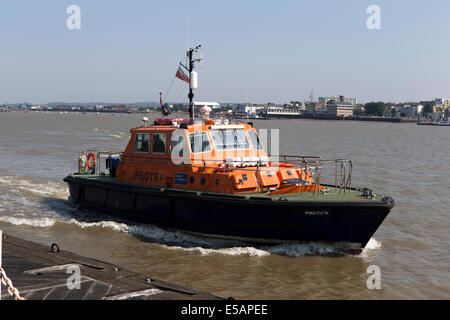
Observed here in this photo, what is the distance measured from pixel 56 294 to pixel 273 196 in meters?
6.09

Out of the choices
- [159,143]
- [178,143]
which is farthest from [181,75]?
[178,143]

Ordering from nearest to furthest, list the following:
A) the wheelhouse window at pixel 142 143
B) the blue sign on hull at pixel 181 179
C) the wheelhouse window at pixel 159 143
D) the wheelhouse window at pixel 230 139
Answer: the blue sign on hull at pixel 181 179, the wheelhouse window at pixel 230 139, the wheelhouse window at pixel 159 143, the wheelhouse window at pixel 142 143

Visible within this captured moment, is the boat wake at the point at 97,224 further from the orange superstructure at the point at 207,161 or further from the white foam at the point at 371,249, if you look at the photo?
the orange superstructure at the point at 207,161

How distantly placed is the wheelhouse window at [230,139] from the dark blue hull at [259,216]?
183cm

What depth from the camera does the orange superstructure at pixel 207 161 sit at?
11.6 metres

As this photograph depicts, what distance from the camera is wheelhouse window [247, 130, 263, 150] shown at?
13359mm

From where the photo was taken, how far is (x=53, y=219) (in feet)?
46.9

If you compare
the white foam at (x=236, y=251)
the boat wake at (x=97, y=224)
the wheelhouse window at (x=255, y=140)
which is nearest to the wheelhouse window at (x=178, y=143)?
the wheelhouse window at (x=255, y=140)

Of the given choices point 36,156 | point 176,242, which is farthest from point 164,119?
point 36,156

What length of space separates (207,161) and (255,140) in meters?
1.84

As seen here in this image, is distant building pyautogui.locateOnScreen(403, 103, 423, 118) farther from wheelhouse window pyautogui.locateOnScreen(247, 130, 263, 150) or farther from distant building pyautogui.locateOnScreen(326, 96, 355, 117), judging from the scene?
wheelhouse window pyautogui.locateOnScreen(247, 130, 263, 150)

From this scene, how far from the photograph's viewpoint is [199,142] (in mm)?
12477

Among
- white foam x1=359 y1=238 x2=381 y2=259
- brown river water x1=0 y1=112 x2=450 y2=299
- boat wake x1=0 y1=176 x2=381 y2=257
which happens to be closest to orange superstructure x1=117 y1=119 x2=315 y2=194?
boat wake x1=0 y1=176 x2=381 y2=257

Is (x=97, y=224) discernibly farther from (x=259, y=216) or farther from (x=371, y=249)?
(x=371, y=249)
